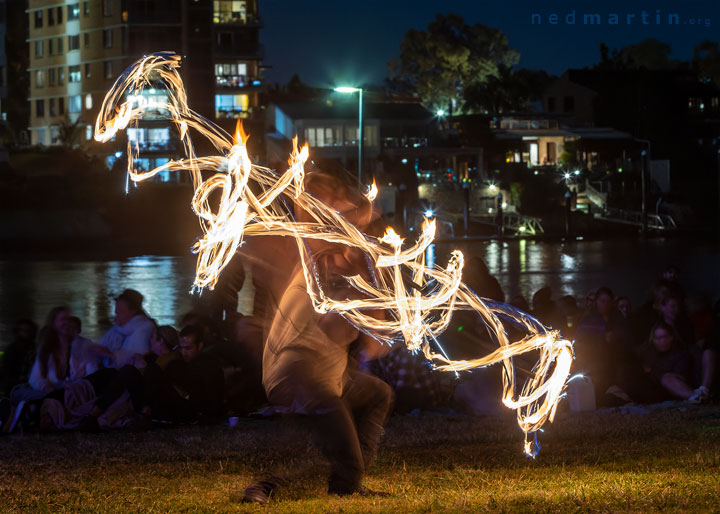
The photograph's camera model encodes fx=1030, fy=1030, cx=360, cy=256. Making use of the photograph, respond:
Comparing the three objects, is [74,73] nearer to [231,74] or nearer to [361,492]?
[231,74]

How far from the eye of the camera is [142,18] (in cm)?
6969

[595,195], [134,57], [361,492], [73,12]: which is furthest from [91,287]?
[73,12]

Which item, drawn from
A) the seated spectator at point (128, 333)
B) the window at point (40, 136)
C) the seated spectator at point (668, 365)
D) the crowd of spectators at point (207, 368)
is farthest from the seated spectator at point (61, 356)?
the window at point (40, 136)

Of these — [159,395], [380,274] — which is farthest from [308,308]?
[159,395]

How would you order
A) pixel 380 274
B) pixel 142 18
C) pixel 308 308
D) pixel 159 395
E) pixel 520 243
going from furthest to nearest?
pixel 142 18 → pixel 520 243 → pixel 159 395 → pixel 380 274 → pixel 308 308

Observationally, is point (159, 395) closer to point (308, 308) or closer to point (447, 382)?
point (447, 382)

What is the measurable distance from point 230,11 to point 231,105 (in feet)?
23.1

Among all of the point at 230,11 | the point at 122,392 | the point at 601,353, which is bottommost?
the point at 122,392

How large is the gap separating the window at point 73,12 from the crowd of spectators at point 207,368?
66.5 meters

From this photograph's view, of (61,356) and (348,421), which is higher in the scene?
(348,421)

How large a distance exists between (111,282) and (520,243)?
2645 centimetres

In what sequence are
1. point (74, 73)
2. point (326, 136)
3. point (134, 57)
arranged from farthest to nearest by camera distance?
1. point (74, 73)
2. point (326, 136)
3. point (134, 57)

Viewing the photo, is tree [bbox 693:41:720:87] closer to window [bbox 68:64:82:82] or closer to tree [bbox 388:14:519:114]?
tree [bbox 388:14:519:114]

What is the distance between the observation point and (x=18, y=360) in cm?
1076
